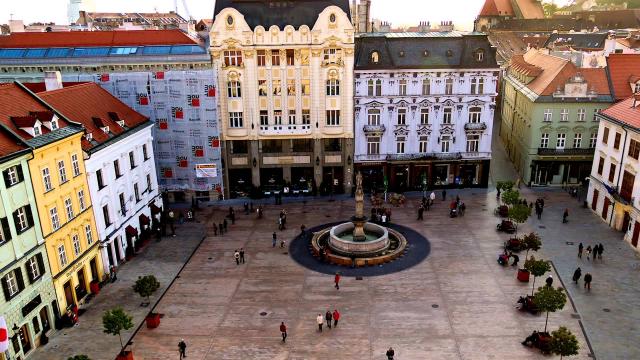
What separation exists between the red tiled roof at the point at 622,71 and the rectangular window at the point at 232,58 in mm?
48741

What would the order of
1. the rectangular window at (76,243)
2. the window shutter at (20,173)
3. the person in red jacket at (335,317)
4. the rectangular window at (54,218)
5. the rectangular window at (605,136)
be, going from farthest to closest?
1. the rectangular window at (605,136)
2. the rectangular window at (76,243)
3. the rectangular window at (54,218)
4. the person in red jacket at (335,317)
5. the window shutter at (20,173)

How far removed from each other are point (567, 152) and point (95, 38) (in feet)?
212

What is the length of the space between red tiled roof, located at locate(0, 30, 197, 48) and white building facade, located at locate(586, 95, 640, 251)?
168 ft

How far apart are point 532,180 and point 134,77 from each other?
178ft

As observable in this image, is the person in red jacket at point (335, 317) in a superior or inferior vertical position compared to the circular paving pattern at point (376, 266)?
superior

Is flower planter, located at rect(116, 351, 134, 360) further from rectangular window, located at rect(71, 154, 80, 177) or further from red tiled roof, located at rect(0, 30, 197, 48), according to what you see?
red tiled roof, located at rect(0, 30, 197, 48)

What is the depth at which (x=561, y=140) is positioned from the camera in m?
68.2

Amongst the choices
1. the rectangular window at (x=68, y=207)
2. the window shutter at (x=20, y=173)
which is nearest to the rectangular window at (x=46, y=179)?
the window shutter at (x=20, y=173)

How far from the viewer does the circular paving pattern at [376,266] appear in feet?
156

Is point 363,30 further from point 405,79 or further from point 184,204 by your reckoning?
point 184,204

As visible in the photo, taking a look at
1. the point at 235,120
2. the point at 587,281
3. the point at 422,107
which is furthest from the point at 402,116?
the point at 587,281

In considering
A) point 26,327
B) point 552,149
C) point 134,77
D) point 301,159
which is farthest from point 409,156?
point 26,327

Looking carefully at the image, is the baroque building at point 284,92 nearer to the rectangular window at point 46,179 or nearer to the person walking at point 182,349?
the rectangular window at point 46,179

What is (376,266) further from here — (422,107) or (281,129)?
(422,107)
